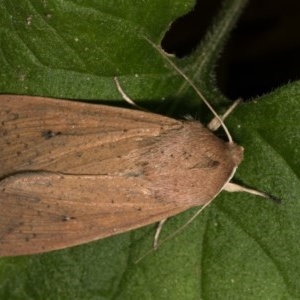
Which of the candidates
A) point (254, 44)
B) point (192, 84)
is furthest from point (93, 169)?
point (254, 44)

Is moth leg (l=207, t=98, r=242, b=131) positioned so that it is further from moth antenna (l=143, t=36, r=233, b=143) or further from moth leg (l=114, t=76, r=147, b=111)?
moth leg (l=114, t=76, r=147, b=111)

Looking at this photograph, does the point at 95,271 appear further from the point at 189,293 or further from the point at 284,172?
the point at 284,172

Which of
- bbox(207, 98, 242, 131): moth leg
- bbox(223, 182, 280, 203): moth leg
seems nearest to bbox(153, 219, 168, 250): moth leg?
bbox(223, 182, 280, 203): moth leg

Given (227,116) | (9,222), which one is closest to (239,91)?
(227,116)

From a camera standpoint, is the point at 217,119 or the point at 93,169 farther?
the point at 217,119

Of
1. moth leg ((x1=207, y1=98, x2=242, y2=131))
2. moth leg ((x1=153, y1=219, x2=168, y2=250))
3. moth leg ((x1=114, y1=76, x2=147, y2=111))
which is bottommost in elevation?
moth leg ((x1=153, y1=219, x2=168, y2=250))

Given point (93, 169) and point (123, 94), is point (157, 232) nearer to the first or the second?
point (93, 169)
